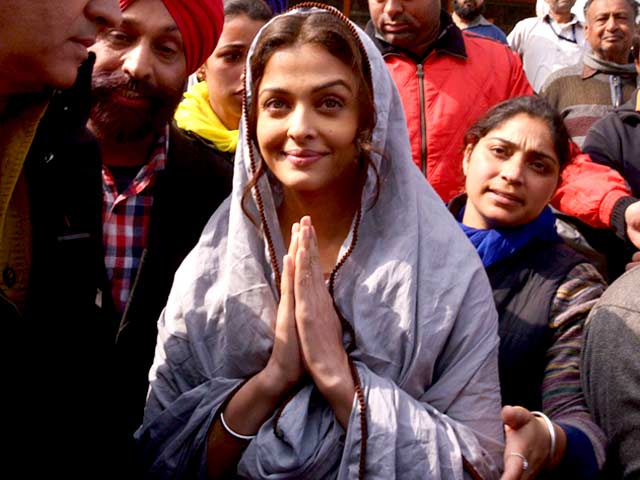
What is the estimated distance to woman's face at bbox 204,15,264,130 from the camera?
10.9 ft

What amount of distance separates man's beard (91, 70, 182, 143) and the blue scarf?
3.71ft

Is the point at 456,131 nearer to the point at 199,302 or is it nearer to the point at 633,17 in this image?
the point at 199,302

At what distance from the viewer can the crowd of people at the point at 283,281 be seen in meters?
1.70

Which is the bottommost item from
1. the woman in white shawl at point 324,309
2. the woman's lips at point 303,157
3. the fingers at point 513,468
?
the fingers at point 513,468

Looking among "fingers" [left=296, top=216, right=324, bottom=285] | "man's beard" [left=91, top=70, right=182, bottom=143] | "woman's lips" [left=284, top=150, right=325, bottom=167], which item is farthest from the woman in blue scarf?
"man's beard" [left=91, top=70, right=182, bottom=143]

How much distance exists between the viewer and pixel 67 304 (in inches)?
68.5

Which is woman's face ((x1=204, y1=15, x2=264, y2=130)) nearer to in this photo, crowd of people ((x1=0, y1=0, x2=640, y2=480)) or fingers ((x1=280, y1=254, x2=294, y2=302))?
crowd of people ((x1=0, y1=0, x2=640, y2=480))

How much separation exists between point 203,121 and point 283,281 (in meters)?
1.48

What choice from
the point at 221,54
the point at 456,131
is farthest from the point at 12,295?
the point at 456,131

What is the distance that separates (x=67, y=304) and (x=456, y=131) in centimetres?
218

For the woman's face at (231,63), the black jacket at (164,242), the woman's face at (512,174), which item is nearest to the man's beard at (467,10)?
the woman's face at (231,63)

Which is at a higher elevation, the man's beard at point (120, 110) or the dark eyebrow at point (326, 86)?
the dark eyebrow at point (326, 86)

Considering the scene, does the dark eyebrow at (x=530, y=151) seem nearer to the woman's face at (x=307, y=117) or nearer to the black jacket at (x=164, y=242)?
the woman's face at (x=307, y=117)

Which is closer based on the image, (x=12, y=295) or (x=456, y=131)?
(x=12, y=295)
